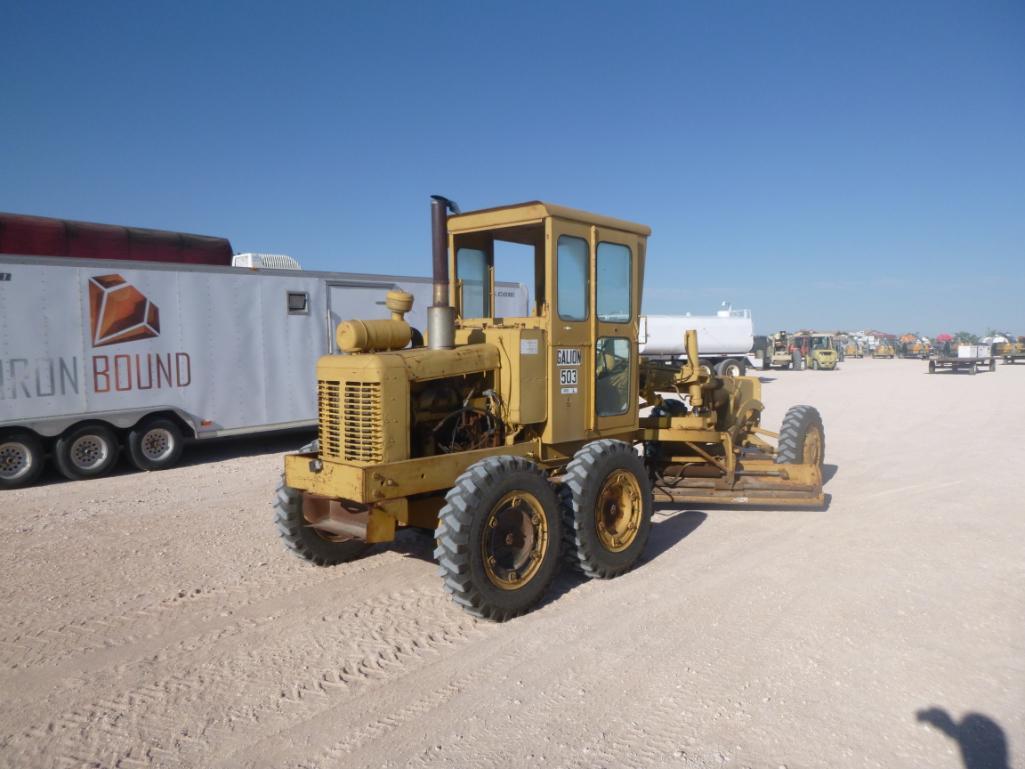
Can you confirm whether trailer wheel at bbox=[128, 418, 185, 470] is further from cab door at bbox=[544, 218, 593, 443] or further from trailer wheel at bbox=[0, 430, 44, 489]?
cab door at bbox=[544, 218, 593, 443]

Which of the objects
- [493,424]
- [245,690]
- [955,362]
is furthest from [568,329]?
[955,362]

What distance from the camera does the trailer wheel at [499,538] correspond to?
4496 millimetres

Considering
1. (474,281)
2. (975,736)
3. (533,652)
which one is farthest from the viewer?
(474,281)

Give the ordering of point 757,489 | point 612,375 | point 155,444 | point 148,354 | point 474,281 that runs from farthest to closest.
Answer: point 155,444
point 148,354
point 757,489
point 474,281
point 612,375

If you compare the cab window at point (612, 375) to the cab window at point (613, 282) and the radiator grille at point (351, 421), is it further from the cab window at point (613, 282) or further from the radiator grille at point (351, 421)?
the radiator grille at point (351, 421)

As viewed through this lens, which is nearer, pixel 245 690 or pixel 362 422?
pixel 245 690

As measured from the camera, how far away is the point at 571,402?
580 cm

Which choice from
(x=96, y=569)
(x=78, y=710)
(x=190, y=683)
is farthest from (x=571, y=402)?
(x=96, y=569)

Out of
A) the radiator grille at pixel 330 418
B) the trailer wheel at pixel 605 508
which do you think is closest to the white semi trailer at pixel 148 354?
the trailer wheel at pixel 605 508

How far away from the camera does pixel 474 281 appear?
6371 millimetres

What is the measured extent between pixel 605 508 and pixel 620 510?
18 cm

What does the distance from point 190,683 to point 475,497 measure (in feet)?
6.27

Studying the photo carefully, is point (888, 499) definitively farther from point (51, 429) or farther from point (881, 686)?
point (51, 429)

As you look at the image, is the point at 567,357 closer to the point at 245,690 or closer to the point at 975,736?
the point at 245,690
